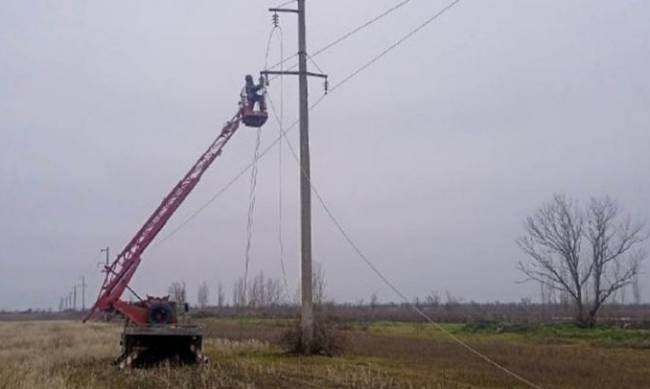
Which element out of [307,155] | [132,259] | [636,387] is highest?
[307,155]

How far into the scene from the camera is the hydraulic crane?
23.8 meters

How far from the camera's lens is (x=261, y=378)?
735 inches

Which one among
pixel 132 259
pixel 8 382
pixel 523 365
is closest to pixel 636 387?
pixel 523 365

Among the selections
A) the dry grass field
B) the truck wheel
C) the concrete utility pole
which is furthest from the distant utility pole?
the truck wheel

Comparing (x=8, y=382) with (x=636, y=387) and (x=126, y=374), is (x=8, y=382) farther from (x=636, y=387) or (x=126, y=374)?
(x=636, y=387)

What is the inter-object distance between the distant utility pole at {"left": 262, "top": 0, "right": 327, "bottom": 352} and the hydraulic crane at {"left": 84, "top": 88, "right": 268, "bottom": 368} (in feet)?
12.3

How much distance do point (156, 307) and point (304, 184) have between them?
6.43 meters

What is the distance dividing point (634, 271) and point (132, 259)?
41.4m

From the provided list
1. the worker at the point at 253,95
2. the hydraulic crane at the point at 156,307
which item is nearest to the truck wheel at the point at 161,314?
the hydraulic crane at the point at 156,307

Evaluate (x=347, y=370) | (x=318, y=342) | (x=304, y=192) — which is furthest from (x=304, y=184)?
(x=347, y=370)

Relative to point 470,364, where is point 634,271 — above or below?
above

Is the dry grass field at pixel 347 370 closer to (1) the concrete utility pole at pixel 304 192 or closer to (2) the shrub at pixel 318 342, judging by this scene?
(2) the shrub at pixel 318 342

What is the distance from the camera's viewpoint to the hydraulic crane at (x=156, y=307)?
23.8 metres

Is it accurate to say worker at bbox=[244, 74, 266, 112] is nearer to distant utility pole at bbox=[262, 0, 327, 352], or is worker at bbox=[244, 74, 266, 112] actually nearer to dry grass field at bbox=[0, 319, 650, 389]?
distant utility pole at bbox=[262, 0, 327, 352]
